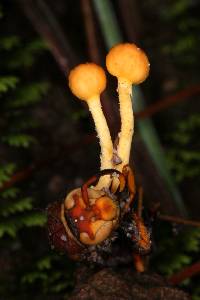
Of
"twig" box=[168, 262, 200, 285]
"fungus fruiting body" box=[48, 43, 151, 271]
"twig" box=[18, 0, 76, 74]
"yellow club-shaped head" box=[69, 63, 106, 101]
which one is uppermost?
"twig" box=[18, 0, 76, 74]

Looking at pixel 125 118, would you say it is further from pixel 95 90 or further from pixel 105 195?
pixel 105 195

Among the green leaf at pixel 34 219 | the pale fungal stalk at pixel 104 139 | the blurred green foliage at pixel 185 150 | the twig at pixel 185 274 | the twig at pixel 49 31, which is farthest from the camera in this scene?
the blurred green foliage at pixel 185 150

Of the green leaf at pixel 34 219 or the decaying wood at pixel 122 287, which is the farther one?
the green leaf at pixel 34 219

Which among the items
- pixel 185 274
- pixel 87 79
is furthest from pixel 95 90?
pixel 185 274

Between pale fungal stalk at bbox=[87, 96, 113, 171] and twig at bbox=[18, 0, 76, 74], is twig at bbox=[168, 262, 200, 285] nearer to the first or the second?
pale fungal stalk at bbox=[87, 96, 113, 171]

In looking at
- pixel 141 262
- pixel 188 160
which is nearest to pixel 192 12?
pixel 188 160

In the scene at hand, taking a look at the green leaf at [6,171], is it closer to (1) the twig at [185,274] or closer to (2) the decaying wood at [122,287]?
(2) the decaying wood at [122,287]

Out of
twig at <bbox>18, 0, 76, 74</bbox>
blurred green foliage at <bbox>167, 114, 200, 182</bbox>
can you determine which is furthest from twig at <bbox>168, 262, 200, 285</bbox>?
twig at <bbox>18, 0, 76, 74</bbox>

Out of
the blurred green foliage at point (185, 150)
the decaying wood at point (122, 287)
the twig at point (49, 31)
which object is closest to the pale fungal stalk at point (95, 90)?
the decaying wood at point (122, 287)
